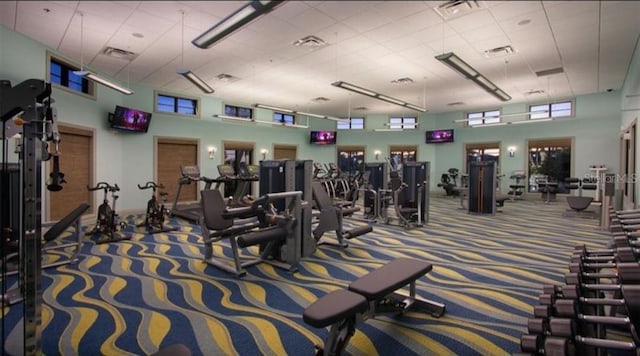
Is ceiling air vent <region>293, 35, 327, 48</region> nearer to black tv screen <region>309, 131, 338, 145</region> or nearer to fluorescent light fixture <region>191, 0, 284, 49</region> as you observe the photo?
fluorescent light fixture <region>191, 0, 284, 49</region>

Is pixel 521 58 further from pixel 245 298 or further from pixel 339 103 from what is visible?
pixel 339 103

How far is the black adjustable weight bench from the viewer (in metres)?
Answer: 1.77

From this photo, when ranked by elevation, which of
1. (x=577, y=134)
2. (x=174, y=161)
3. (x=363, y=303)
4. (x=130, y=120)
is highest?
(x=577, y=134)

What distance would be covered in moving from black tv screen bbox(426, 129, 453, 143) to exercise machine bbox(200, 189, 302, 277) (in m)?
11.3

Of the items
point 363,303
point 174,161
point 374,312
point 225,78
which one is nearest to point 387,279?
point 374,312

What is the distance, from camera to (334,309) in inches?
70.8

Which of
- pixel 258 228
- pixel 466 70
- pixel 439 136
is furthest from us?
pixel 439 136

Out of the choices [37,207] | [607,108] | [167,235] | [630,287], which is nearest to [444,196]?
[607,108]

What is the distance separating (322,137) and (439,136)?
5.07m

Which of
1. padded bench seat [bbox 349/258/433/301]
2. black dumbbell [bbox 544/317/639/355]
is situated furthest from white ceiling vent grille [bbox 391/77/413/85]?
black dumbbell [bbox 544/317/639/355]

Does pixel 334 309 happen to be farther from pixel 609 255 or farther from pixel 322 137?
pixel 322 137

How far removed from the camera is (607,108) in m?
10.3

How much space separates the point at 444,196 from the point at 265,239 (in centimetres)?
1138

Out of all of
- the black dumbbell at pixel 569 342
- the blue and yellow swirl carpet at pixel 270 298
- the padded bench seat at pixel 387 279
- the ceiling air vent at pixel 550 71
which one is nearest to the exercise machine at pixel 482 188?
the blue and yellow swirl carpet at pixel 270 298
